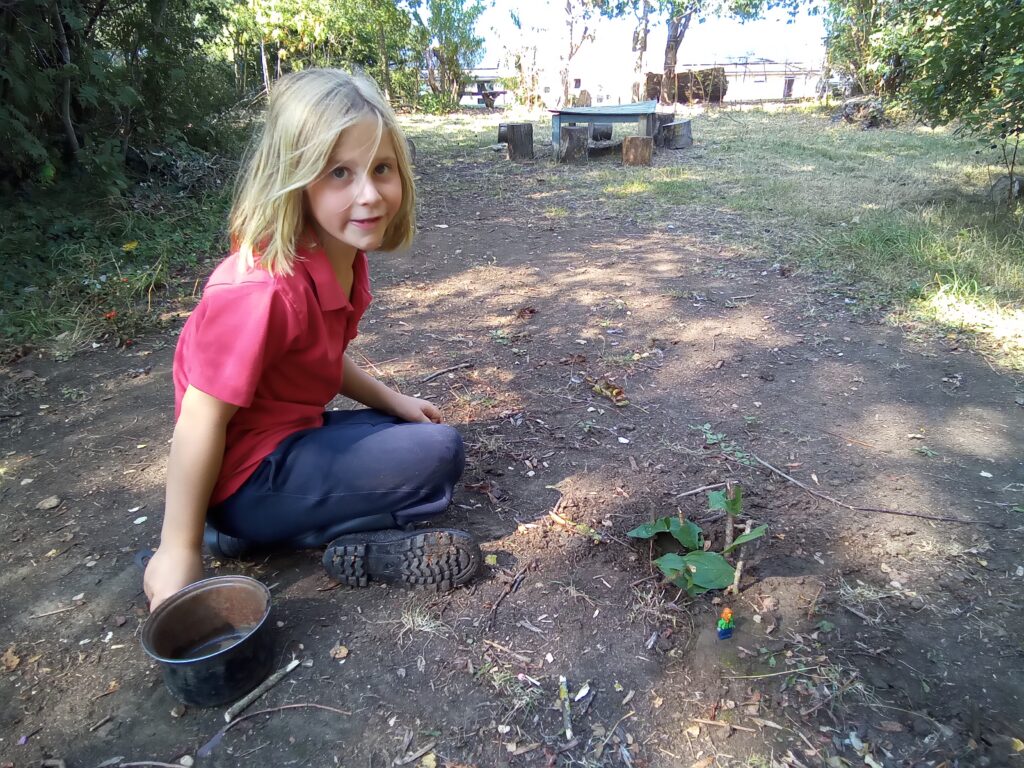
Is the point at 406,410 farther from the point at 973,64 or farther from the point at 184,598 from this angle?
the point at 973,64

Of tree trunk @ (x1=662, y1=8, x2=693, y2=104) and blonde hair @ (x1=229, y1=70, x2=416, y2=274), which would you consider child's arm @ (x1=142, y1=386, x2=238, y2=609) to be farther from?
tree trunk @ (x1=662, y1=8, x2=693, y2=104)

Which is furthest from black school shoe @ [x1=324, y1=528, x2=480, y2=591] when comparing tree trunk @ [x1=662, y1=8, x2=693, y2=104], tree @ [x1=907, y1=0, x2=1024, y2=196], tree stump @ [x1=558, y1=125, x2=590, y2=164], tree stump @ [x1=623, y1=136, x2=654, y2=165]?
tree trunk @ [x1=662, y1=8, x2=693, y2=104]

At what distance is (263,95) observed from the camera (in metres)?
6.61

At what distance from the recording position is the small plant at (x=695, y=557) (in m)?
1.66

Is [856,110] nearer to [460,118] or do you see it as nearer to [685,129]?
[685,129]

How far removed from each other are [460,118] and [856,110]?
8381mm

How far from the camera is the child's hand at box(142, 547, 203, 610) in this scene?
151 cm

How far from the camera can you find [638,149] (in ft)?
28.0

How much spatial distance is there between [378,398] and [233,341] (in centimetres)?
78

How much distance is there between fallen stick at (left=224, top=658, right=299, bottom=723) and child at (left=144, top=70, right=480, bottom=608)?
28 centimetres

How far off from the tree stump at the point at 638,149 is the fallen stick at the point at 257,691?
821cm

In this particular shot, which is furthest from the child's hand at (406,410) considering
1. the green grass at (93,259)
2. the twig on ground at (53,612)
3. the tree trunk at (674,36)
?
the tree trunk at (674,36)

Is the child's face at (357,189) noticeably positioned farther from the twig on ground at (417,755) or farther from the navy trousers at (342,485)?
the twig on ground at (417,755)

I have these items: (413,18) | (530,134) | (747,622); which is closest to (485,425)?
(747,622)
